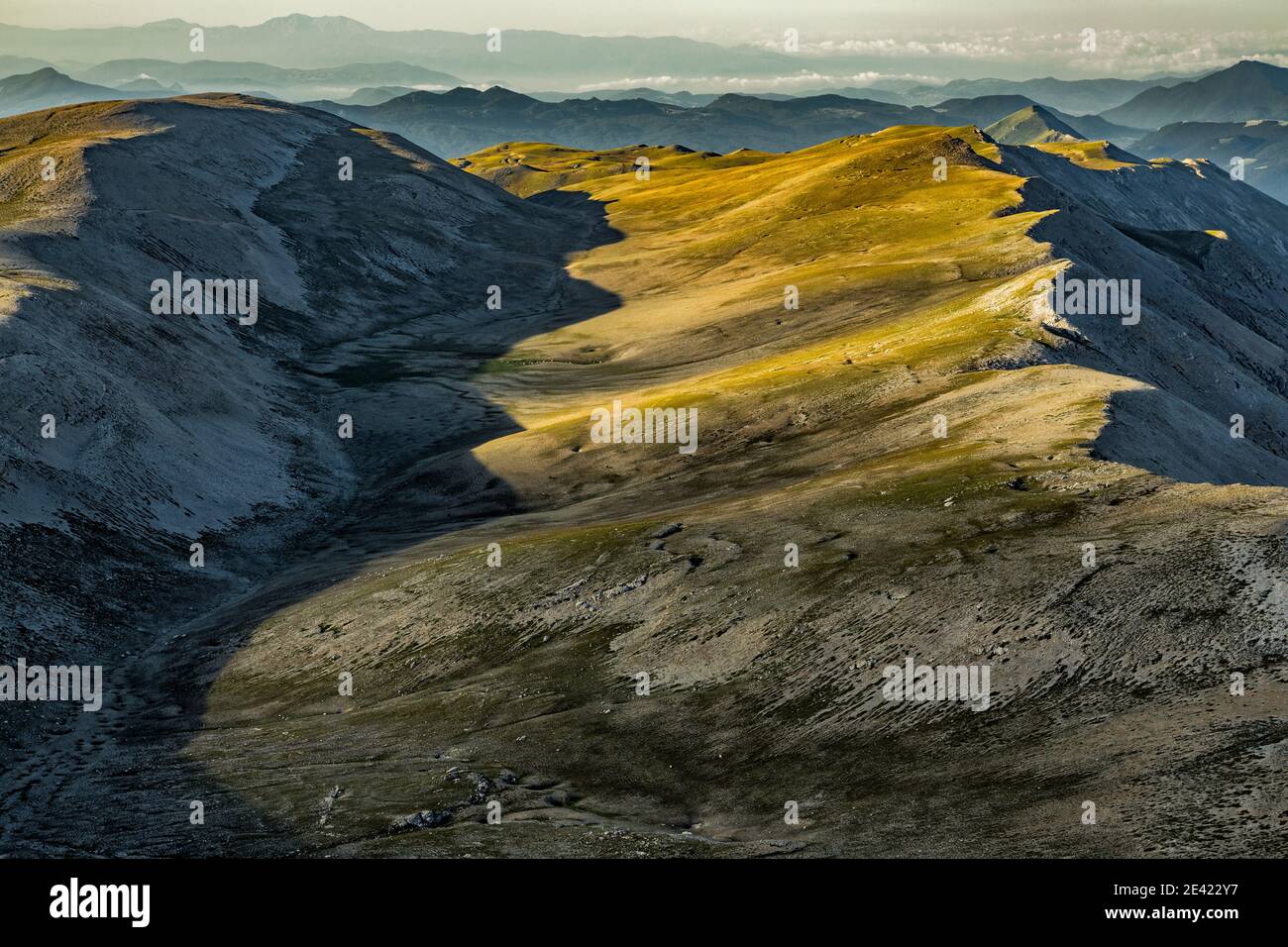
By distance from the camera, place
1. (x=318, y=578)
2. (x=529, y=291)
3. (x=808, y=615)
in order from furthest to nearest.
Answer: (x=529, y=291), (x=318, y=578), (x=808, y=615)

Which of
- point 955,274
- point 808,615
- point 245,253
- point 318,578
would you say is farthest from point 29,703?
point 245,253

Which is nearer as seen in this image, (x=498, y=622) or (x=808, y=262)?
(x=498, y=622)

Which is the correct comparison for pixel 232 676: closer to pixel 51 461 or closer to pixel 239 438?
pixel 51 461

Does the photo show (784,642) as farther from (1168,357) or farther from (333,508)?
(1168,357)

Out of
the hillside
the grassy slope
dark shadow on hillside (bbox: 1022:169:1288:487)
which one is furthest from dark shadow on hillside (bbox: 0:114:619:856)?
dark shadow on hillside (bbox: 1022:169:1288:487)

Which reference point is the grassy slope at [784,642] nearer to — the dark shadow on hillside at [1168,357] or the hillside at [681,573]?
the hillside at [681,573]
